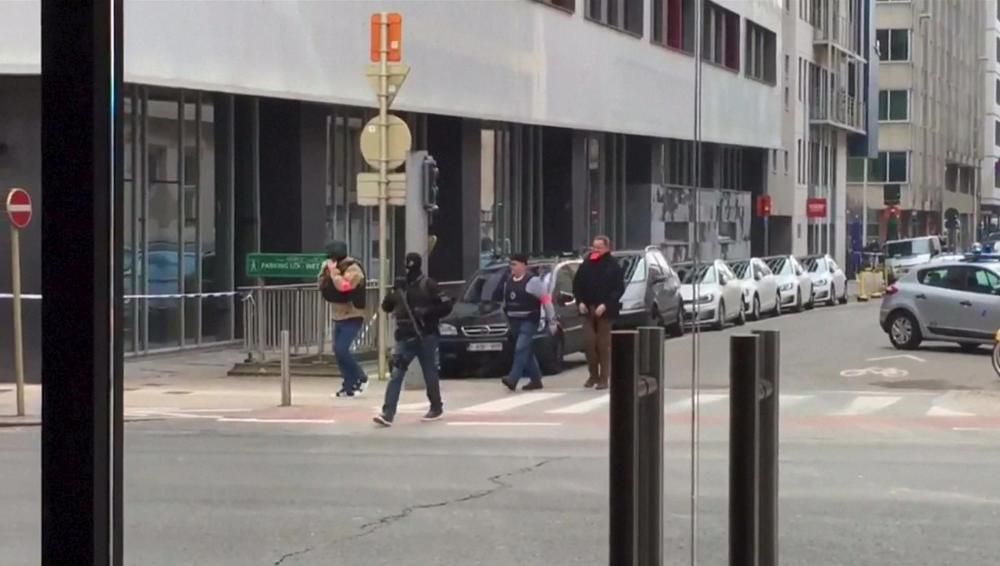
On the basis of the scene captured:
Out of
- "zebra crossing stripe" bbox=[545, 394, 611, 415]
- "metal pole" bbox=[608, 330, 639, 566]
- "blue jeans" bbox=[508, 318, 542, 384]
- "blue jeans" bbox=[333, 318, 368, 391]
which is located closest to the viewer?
"metal pole" bbox=[608, 330, 639, 566]

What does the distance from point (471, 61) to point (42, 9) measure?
1.10 m

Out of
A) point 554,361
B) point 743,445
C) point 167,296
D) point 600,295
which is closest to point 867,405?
point 554,361

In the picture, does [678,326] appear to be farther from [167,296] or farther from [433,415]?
[433,415]

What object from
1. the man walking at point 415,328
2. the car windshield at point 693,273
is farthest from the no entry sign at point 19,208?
the car windshield at point 693,273

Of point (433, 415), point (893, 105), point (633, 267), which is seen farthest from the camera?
point (433, 415)

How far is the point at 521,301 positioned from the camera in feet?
12.1

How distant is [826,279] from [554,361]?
857mm

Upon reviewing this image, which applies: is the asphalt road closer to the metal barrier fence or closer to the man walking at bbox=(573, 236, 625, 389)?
the man walking at bbox=(573, 236, 625, 389)

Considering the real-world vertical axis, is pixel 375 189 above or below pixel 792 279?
above

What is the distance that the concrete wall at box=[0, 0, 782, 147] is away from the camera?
116 inches

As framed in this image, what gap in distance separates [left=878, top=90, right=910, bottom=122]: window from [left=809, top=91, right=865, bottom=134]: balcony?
0.20 ft

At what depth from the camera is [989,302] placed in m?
4.31

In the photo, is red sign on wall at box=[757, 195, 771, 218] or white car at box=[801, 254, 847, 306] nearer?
red sign on wall at box=[757, 195, 771, 218]

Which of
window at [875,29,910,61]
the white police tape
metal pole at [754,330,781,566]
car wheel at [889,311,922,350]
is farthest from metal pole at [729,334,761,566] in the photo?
the white police tape
